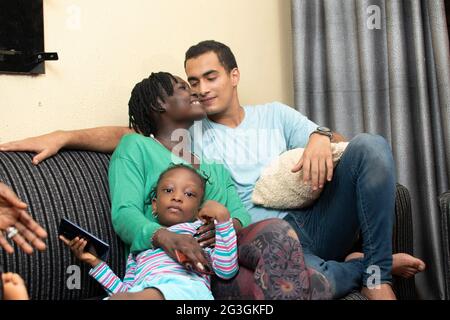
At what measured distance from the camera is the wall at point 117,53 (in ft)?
5.59

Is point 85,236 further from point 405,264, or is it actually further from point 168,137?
point 405,264

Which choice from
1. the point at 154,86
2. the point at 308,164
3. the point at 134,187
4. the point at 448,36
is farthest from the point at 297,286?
the point at 448,36

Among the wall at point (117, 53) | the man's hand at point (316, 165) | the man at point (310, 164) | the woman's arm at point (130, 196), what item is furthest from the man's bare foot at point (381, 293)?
the wall at point (117, 53)

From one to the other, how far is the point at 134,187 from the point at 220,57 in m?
0.64

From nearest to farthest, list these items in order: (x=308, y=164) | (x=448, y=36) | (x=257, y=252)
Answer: (x=257, y=252) → (x=308, y=164) → (x=448, y=36)

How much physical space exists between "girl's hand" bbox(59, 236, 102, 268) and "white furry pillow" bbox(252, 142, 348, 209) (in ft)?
1.70

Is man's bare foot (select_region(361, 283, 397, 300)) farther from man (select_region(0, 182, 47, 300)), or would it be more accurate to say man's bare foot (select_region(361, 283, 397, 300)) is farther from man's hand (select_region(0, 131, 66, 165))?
man's hand (select_region(0, 131, 66, 165))

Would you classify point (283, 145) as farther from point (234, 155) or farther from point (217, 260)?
point (217, 260)

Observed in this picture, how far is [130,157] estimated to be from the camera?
154 cm

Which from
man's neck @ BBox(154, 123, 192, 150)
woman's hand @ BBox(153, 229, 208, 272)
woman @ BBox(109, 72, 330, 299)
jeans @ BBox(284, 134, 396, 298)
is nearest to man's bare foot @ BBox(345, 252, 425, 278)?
jeans @ BBox(284, 134, 396, 298)

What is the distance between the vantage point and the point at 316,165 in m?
1.46

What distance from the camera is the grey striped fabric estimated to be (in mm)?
1339

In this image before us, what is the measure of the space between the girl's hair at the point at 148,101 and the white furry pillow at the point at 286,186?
42 centimetres
